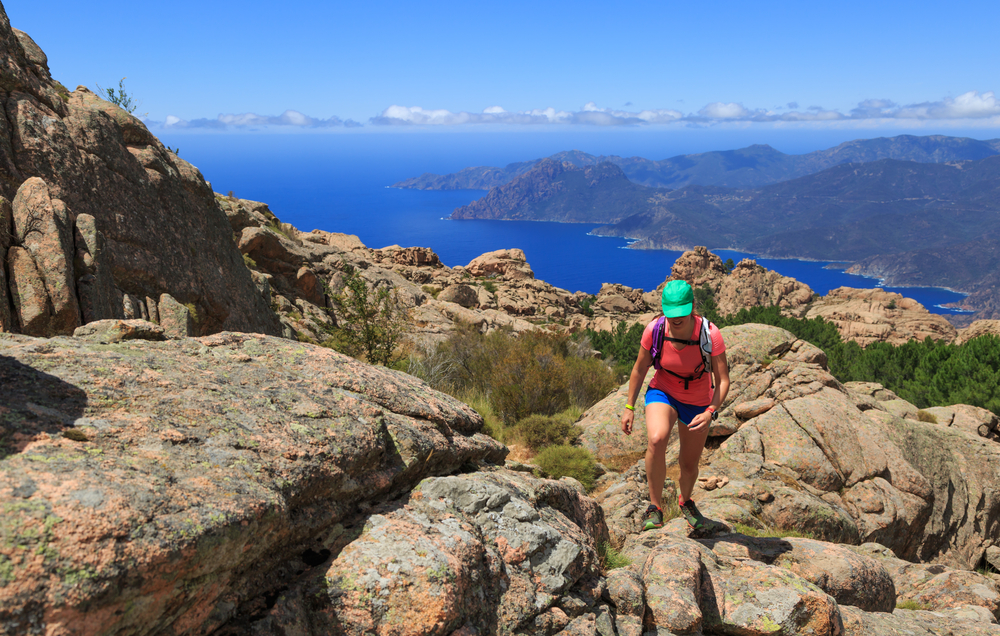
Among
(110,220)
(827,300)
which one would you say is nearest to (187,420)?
(110,220)

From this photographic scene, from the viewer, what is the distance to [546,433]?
13.2 meters

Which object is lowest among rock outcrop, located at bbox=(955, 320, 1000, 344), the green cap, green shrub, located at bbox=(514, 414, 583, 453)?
rock outcrop, located at bbox=(955, 320, 1000, 344)

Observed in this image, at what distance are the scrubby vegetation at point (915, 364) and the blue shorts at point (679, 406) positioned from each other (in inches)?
797

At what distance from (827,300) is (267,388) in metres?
85.7

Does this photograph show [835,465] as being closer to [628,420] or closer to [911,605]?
[911,605]

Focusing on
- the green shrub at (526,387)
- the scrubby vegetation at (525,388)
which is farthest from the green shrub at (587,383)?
the green shrub at (526,387)

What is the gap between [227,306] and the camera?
1392 cm

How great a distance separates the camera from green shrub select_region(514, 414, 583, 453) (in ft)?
43.0

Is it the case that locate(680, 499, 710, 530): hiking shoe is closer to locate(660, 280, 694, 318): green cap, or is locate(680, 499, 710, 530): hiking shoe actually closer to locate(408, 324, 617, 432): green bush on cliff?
locate(660, 280, 694, 318): green cap

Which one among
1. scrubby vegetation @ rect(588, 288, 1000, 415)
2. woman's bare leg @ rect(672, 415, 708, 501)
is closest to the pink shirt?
woman's bare leg @ rect(672, 415, 708, 501)

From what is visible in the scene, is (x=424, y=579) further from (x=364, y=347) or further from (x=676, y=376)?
(x=364, y=347)

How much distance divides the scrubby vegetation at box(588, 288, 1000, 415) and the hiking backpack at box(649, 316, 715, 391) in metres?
20.4

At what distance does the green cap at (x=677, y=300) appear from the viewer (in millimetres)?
6203

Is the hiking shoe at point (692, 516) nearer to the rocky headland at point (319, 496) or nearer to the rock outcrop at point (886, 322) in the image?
the rocky headland at point (319, 496)
